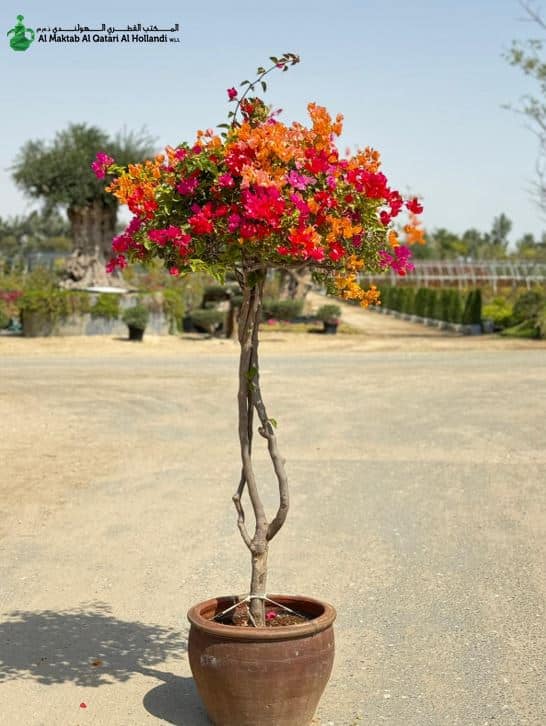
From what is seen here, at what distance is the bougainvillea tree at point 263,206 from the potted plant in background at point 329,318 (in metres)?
31.9

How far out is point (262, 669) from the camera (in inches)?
194

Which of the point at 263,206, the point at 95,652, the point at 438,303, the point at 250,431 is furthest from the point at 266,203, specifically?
the point at 438,303

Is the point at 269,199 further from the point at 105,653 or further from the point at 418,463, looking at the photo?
the point at 418,463

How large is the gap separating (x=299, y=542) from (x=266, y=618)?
152 inches

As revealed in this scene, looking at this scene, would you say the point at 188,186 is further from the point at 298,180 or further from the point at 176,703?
the point at 176,703

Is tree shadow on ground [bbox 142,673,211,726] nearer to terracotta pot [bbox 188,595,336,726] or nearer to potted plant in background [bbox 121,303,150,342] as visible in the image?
Answer: terracotta pot [bbox 188,595,336,726]

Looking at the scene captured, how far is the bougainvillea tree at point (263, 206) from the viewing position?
4.94 meters

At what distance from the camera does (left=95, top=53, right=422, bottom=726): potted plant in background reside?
16.2ft

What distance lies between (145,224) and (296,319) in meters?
35.7

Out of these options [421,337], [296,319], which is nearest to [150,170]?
[421,337]

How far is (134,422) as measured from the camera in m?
15.8

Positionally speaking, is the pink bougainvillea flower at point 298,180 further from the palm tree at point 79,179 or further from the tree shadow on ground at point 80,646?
the palm tree at point 79,179

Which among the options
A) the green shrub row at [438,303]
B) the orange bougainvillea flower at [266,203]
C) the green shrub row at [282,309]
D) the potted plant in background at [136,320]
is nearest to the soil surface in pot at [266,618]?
the orange bougainvillea flower at [266,203]

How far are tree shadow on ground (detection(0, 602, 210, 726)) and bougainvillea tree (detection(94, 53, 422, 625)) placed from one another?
2.34 ft
